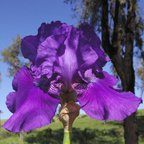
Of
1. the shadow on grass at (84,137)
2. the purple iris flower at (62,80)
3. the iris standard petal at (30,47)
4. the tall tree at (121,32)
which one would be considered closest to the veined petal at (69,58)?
the purple iris flower at (62,80)

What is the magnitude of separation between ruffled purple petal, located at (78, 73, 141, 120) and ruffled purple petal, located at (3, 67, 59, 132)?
102mm

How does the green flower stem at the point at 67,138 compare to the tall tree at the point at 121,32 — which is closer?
the green flower stem at the point at 67,138

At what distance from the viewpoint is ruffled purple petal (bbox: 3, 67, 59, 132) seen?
1584mm

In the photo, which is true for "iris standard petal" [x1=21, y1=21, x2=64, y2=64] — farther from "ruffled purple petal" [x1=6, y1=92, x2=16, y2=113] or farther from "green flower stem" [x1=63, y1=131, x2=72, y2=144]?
"green flower stem" [x1=63, y1=131, x2=72, y2=144]

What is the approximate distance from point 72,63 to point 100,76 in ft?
0.40

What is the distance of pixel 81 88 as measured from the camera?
1.68 meters

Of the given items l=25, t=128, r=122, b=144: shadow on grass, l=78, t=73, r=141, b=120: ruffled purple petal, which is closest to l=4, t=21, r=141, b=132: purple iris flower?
l=78, t=73, r=141, b=120: ruffled purple petal

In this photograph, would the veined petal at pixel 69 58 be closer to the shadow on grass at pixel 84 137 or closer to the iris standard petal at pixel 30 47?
the iris standard petal at pixel 30 47

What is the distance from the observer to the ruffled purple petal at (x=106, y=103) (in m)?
1.61

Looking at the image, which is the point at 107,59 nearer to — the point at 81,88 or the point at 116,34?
the point at 81,88

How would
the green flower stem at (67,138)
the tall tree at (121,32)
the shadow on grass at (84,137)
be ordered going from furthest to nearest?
1. the shadow on grass at (84,137)
2. the tall tree at (121,32)
3. the green flower stem at (67,138)

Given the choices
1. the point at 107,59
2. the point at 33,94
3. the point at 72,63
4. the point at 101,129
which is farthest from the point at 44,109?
the point at 101,129

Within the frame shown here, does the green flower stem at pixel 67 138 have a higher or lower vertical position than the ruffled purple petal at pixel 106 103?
lower

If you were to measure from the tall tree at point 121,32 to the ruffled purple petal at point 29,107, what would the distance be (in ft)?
45.2
